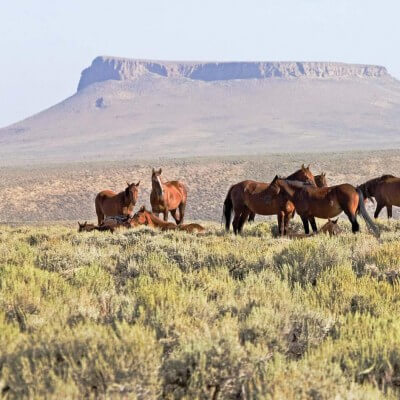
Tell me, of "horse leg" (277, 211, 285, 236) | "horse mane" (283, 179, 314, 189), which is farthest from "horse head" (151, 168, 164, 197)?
"horse mane" (283, 179, 314, 189)

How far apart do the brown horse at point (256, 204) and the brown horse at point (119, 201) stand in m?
2.73

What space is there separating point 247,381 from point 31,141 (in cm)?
13589

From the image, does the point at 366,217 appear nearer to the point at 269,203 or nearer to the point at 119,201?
the point at 269,203

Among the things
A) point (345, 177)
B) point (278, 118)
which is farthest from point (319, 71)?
point (345, 177)

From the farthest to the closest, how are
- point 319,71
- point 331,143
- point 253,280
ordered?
point 319,71 → point 331,143 → point 253,280

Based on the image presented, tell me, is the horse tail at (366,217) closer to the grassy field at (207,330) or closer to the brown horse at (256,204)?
the brown horse at (256,204)

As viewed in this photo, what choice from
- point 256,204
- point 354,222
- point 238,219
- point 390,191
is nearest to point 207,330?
point 354,222

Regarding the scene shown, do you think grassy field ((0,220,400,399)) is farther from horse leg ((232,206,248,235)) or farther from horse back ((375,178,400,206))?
horse back ((375,178,400,206))

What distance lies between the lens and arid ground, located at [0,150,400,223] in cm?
4744

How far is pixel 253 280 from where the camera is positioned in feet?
27.4

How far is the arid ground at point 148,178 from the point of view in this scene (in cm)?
4744

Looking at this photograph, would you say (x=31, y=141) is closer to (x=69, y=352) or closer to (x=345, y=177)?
(x=345, y=177)

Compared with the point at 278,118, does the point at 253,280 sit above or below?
below

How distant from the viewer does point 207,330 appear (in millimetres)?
5594
